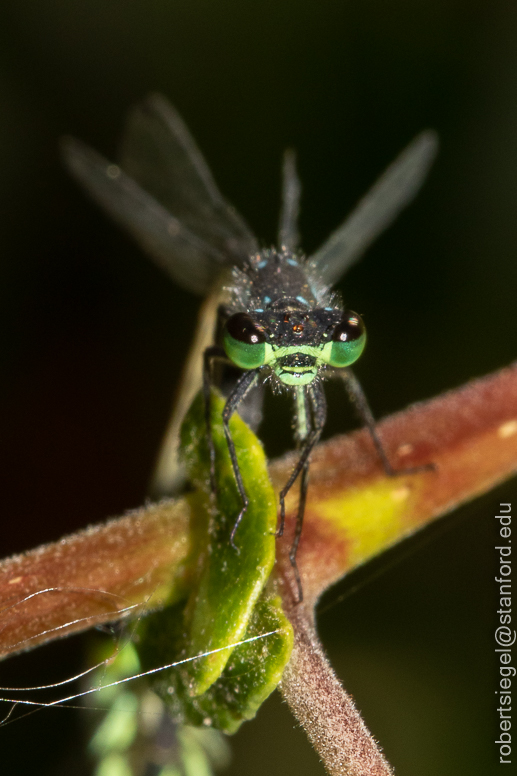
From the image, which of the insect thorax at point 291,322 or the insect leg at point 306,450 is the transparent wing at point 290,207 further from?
the insect leg at point 306,450

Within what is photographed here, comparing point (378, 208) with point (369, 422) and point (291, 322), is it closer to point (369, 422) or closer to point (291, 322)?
point (291, 322)

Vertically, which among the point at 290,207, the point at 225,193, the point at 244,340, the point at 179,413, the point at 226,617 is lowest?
the point at 179,413

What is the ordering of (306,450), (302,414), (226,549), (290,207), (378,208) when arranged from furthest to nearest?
(378,208) < (290,207) < (302,414) < (306,450) < (226,549)

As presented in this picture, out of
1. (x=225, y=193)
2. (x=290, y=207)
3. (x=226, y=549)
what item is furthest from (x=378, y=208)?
(x=226, y=549)

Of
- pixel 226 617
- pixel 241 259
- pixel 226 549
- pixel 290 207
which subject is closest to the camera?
pixel 226 617

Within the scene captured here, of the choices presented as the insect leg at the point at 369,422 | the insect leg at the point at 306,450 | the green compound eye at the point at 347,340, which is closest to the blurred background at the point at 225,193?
the insect leg at the point at 369,422

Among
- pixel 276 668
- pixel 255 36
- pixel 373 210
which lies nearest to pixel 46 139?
pixel 255 36

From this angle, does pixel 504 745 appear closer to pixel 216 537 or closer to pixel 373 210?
pixel 216 537
